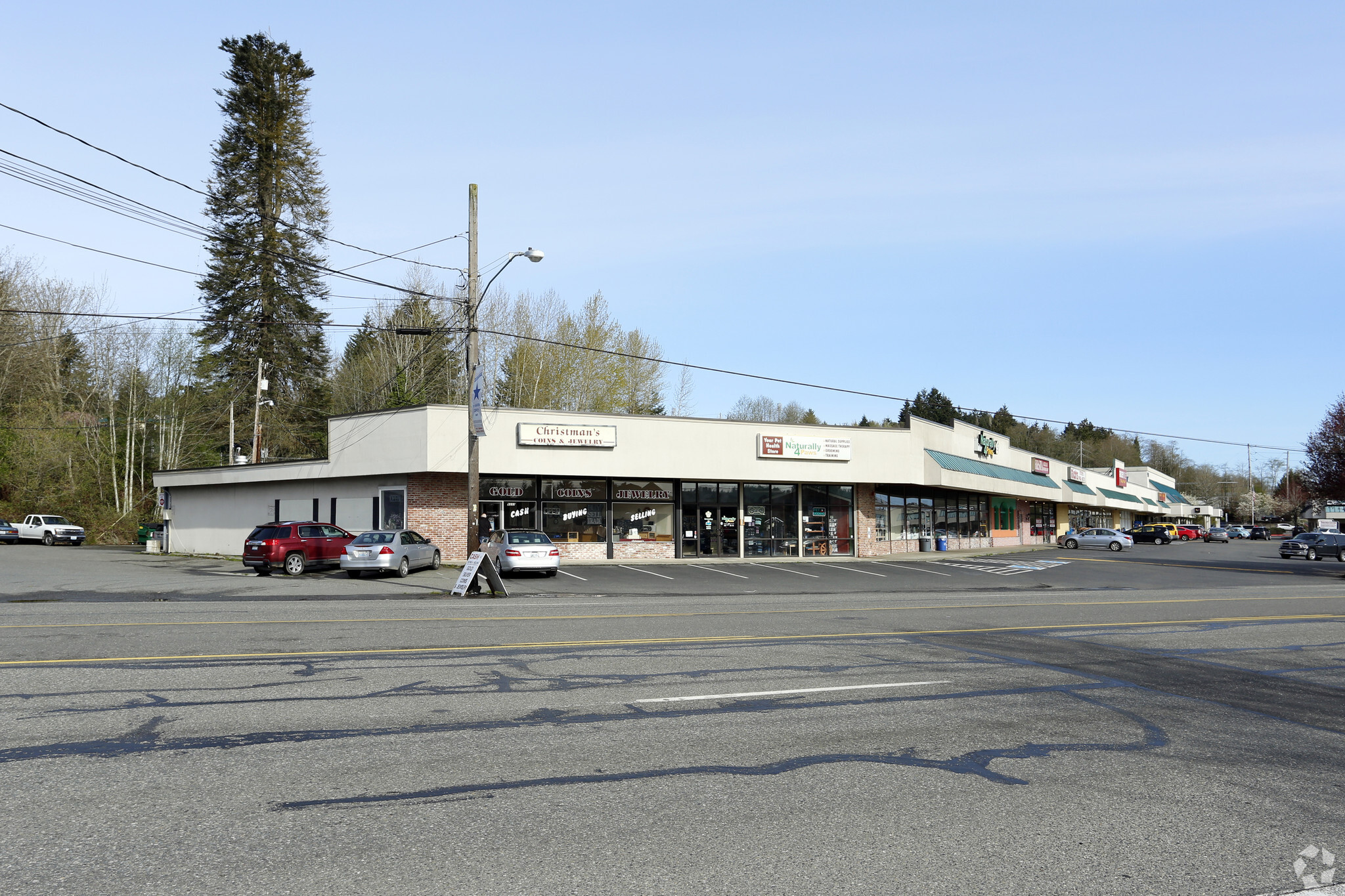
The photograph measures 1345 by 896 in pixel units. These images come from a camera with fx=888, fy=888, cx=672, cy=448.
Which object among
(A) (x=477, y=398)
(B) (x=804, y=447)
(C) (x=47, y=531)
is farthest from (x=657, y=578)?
(C) (x=47, y=531)

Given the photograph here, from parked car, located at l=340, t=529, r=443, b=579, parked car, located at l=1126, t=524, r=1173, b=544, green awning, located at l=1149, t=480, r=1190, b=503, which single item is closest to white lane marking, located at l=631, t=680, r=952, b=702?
parked car, located at l=340, t=529, r=443, b=579

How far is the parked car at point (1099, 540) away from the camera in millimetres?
59625

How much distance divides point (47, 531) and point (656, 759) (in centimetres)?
5439

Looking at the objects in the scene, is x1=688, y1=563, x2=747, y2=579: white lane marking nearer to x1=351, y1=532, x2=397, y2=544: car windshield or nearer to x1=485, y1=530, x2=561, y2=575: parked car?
x1=485, y1=530, x2=561, y2=575: parked car

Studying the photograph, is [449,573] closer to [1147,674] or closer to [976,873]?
[1147,674]

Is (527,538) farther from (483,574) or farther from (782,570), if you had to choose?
(782,570)

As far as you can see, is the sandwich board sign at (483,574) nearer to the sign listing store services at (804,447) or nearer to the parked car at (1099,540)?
the sign listing store services at (804,447)

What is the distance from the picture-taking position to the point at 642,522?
34.9 m

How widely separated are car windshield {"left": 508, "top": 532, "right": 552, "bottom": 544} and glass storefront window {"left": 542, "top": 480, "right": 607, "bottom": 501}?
615 centimetres

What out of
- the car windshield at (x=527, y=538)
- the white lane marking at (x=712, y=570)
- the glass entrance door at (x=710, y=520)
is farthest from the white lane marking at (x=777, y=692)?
the glass entrance door at (x=710, y=520)

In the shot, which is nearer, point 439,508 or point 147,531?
point 439,508

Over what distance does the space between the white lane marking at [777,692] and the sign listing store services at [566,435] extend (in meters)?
23.5

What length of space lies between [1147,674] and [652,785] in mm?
7674

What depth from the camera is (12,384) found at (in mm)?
52625
